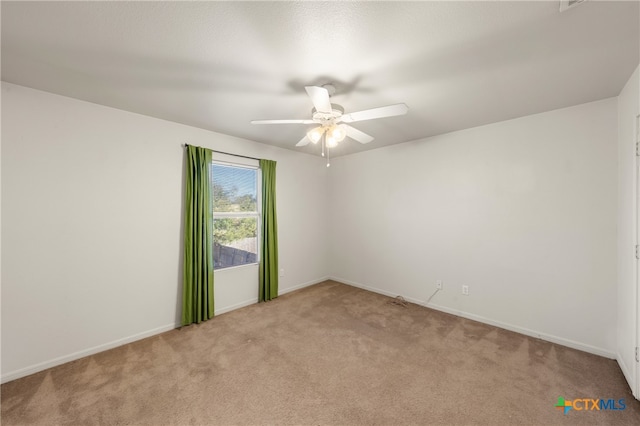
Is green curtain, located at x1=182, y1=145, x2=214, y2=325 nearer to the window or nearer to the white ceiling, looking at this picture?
the window

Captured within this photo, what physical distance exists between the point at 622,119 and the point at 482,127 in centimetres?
112

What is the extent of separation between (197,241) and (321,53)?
2.51 metres

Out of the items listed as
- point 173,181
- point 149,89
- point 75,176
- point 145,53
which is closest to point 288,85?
point 145,53

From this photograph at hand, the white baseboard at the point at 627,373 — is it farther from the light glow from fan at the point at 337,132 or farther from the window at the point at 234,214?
the window at the point at 234,214

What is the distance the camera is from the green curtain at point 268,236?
3.81 metres

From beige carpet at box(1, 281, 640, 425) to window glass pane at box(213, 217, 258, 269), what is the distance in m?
0.89

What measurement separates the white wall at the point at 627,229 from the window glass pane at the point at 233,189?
395 centimetres

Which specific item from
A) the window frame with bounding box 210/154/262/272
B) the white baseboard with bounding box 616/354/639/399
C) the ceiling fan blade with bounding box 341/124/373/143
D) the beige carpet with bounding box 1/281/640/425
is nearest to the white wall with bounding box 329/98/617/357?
the white baseboard with bounding box 616/354/639/399

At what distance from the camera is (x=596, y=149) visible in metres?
2.40

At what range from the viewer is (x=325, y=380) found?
2.05 meters

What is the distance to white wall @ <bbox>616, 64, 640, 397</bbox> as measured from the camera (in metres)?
1.92

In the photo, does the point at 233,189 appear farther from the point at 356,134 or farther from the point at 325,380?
the point at 325,380

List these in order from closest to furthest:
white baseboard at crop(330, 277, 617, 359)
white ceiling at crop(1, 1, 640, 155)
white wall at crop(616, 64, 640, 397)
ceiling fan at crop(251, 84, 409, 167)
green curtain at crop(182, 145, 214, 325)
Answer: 1. white ceiling at crop(1, 1, 640, 155)
2. ceiling fan at crop(251, 84, 409, 167)
3. white wall at crop(616, 64, 640, 397)
4. white baseboard at crop(330, 277, 617, 359)
5. green curtain at crop(182, 145, 214, 325)

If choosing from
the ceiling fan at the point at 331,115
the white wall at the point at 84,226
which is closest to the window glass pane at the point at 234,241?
the white wall at the point at 84,226
